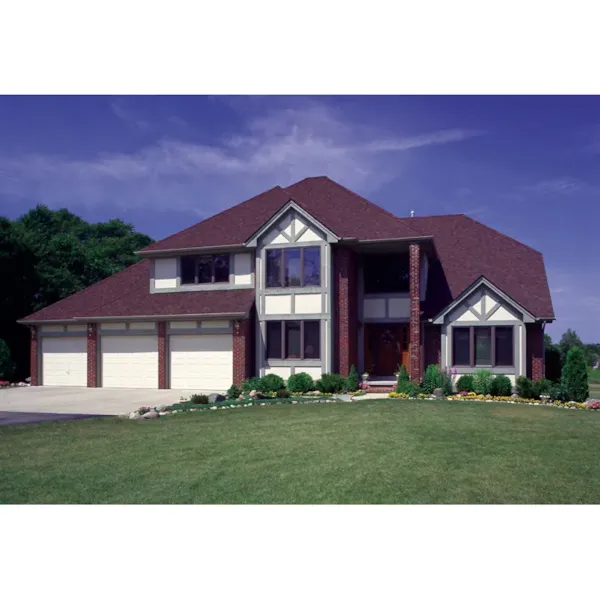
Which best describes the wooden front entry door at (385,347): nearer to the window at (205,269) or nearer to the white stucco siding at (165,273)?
the window at (205,269)

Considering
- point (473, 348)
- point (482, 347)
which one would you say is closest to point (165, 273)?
point (473, 348)

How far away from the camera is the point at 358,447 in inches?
408

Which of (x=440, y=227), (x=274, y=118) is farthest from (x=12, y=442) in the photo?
(x=440, y=227)

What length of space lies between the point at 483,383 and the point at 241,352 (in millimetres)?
9325

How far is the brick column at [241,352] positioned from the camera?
22.5 meters

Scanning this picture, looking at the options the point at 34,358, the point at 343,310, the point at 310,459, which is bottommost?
the point at 310,459

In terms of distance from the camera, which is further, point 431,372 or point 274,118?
point 431,372

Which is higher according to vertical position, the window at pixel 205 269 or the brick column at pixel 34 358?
the window at pixel 205 269

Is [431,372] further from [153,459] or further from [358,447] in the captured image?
[153,459]

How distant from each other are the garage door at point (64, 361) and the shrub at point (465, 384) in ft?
54.5

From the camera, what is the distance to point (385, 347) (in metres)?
24.8

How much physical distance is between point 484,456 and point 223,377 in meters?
15.1

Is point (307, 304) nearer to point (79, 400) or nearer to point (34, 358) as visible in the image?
point (79, 400)

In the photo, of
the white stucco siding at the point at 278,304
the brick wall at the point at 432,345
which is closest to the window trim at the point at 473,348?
the brick wall at the point at 432,345
